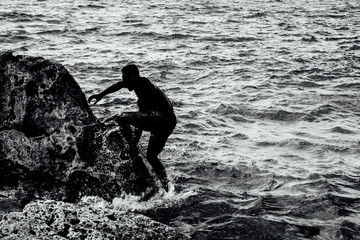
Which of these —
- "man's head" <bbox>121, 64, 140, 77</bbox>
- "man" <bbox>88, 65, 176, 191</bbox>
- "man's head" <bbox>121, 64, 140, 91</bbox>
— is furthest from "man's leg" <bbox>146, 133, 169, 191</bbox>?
"man's head" <bbox>121, 64, 140, 77</bbox>

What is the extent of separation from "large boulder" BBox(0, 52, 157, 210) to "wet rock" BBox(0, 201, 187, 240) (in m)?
2.13

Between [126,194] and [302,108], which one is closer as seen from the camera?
[126,194]

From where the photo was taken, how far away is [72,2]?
1356 inches

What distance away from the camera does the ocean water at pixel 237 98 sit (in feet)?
28.0

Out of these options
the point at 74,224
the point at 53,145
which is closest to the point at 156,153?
the point at 53,145

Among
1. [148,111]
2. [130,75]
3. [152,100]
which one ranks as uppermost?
[130,75]

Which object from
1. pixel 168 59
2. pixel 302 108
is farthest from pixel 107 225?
pixel 168 59

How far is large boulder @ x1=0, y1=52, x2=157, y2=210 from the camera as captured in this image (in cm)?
845

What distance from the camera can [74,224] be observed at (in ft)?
19.7

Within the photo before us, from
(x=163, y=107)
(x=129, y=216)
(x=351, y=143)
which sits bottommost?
(x=351, y=143)

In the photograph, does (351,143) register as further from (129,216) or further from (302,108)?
(129,216)

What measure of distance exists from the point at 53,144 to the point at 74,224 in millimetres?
2716

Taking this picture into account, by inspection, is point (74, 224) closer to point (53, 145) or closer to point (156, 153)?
point (53, 145)

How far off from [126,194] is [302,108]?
291 inches
